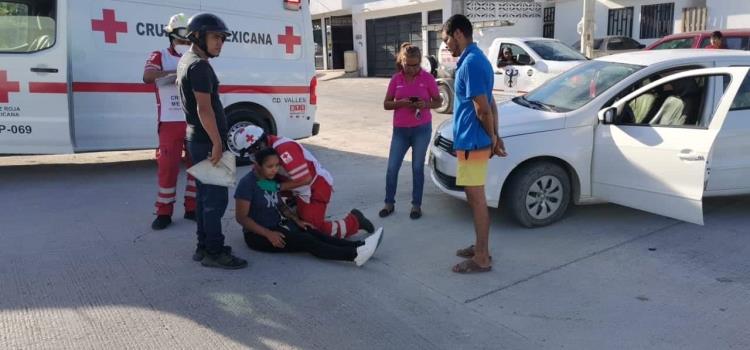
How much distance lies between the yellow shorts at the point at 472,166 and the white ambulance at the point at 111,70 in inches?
162

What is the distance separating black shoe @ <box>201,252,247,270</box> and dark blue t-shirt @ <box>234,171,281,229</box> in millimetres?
324

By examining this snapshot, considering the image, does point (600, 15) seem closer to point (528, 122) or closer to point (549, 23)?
point (549, 23)

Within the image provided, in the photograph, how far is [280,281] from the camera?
4027 millimetres

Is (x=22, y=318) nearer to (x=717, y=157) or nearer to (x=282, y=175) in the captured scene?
(x=282, y=175)

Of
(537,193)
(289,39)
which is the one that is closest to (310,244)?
(537,193)

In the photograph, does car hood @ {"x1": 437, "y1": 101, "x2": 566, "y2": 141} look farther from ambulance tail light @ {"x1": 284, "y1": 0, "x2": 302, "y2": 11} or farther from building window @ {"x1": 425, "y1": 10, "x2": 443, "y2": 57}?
building window @ {"x1": 425, "y1": 10, "x2": 443, "y2": 57}

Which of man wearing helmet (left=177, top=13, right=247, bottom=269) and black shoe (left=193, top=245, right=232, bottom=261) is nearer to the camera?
man wearing helmet (left=177, top=13, right=247, bottom=269)

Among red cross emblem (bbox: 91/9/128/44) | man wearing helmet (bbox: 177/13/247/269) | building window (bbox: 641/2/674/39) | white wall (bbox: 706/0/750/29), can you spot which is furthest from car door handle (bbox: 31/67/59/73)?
building window (bbox: 641/2/674/39)

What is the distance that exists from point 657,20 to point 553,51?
400 inches

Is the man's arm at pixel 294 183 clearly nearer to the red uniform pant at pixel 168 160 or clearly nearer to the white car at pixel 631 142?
the red uniform pant at pixel 168 160

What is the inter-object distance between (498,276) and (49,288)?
2.92m

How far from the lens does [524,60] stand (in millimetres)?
12359

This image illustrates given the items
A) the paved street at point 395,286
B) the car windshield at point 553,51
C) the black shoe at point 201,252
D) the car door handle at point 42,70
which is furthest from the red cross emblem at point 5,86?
the car windshield at point 553,51

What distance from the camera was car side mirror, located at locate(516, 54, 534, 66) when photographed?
12.2 m
